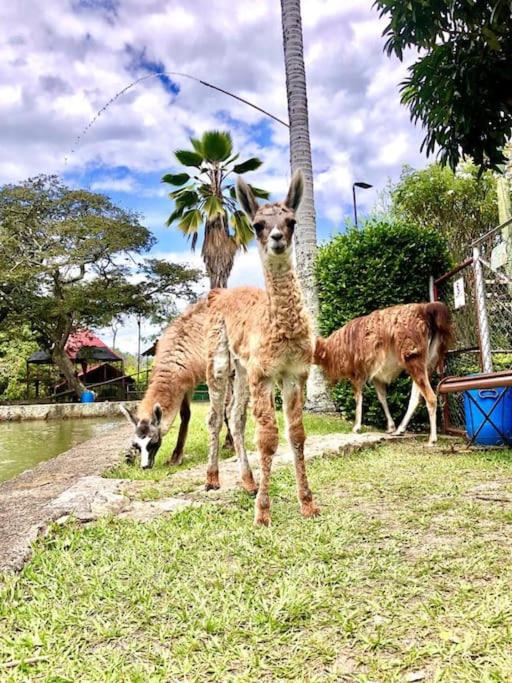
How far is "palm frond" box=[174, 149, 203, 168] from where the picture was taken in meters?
16.1

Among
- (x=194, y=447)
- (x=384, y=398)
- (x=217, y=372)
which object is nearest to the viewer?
(x=217, y=372)

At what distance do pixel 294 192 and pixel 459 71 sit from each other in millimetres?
2303

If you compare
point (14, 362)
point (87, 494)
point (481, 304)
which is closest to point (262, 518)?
point (87, 494)

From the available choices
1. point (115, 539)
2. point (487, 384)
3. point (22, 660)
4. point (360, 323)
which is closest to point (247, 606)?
point (22, 660)

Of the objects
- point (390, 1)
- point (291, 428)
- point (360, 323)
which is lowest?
point (291, 428)

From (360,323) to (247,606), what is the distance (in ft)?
20.8

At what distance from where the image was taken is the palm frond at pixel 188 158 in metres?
16.1

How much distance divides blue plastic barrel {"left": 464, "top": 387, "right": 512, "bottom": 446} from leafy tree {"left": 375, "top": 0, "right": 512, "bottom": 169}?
270 centimetres

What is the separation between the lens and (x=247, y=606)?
7.24ft

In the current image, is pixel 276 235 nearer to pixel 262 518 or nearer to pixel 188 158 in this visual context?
pixel 262 518

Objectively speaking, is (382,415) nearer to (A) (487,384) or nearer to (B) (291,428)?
(A) (487,384)

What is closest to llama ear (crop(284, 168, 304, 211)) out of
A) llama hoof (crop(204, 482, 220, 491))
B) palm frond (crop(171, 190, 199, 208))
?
llama hoof (crop(204, 482, 220, 491))

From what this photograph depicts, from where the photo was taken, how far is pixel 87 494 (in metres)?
4.12

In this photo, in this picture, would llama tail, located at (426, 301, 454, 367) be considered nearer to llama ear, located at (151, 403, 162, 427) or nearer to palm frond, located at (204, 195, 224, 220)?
llama ear, located at (151, 403, 162, 427)
